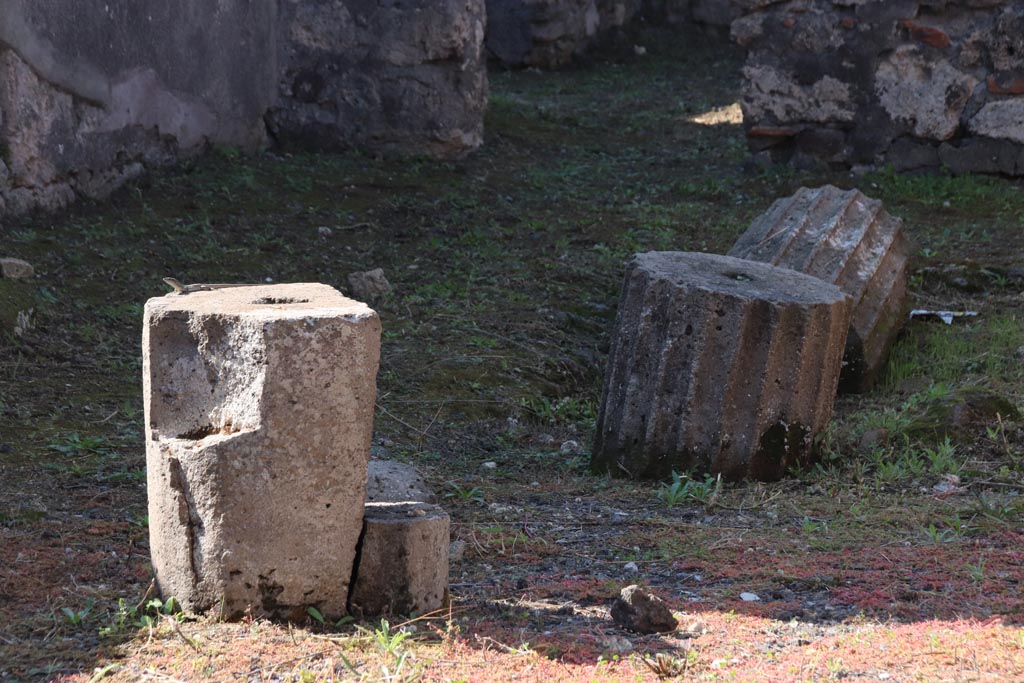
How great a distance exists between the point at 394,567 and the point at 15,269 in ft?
11.3

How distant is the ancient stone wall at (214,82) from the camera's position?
20.5 ft

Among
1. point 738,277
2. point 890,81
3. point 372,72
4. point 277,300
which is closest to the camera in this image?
point 277,300

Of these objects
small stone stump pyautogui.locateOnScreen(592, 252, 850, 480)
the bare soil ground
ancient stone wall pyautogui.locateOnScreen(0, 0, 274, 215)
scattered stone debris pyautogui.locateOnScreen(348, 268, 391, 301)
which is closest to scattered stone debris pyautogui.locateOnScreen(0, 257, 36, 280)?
the bare soil ground

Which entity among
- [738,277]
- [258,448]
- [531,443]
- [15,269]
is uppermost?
[738,277]

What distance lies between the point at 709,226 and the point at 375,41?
275 cm

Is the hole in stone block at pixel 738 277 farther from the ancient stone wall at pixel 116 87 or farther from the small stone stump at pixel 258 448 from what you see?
the ancient stone wall at pixel 116 87

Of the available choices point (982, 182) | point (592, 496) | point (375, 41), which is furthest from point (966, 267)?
point (375, 41)

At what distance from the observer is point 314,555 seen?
2.89 metres

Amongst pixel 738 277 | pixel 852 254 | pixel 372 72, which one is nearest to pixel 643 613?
pixel 738 277

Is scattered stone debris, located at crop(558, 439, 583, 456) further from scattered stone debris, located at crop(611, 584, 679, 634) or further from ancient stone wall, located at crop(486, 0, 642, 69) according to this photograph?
ancient stone wall, located at crop(486, 0, 642, 69)

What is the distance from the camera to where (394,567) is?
298cm

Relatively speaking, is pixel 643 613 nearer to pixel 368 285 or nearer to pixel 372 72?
pixel 368 285

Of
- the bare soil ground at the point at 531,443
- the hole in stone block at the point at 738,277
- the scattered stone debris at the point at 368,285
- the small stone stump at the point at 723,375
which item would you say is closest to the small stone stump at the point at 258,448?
the bare soil ground at the point at 531,443

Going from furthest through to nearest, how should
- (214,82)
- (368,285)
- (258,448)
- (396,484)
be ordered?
1. (214,82)
2. (368,285)
3. (396,484)
4. (258,448)
